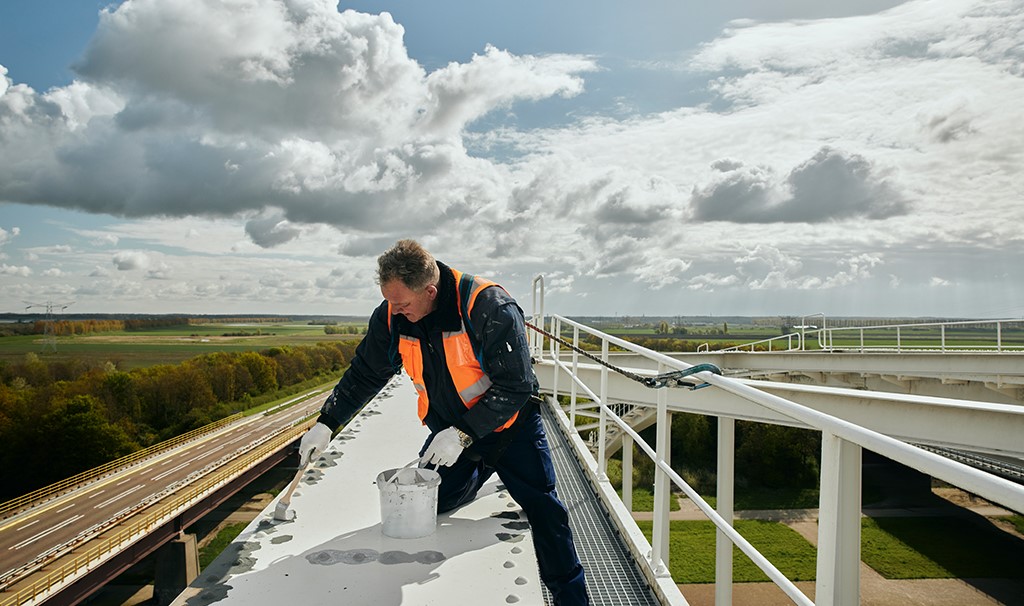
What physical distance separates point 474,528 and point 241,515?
132ft

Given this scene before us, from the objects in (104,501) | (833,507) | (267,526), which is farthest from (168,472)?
(833,507)

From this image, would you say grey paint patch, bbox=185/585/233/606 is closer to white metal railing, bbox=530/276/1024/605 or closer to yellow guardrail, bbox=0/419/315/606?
white metal railing, bbox=530/276/1024/605

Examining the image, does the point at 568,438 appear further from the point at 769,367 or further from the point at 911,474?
the point at 911,474

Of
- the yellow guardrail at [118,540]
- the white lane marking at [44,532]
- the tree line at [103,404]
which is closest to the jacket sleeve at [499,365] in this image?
the yellow guardrail at [118,540]

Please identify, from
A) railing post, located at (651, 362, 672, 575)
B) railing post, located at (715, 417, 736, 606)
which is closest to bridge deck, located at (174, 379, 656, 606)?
railing post, located at (651, 362, 672, 575)

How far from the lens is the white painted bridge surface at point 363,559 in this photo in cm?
206

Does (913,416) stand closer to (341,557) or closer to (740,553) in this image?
(341,557)

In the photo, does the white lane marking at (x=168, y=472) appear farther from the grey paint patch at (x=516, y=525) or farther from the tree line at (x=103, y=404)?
the grey paint patch at (x=516, y=525)

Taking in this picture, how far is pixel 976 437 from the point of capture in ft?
18.3

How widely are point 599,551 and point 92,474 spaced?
4164cm

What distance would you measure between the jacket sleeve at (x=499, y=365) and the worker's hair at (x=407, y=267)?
0.86ft

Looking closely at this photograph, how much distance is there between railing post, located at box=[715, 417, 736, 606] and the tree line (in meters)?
41.7

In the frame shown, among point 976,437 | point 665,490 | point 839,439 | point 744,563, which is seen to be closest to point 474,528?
point 665,490

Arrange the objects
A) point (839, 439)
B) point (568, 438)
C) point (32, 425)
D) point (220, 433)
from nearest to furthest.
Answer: point (839, 439) < point (568, 438) < point (32, 425) < point (220, 433)
